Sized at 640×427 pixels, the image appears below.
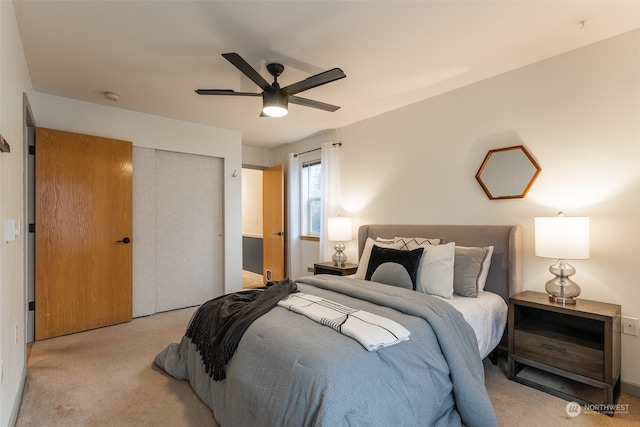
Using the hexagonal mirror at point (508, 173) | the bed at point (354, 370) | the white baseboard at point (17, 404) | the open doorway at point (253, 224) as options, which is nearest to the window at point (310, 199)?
the open doorway at point (253, 224)

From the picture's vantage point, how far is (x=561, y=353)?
215 centimetres

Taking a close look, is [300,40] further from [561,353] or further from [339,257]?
[561,353]

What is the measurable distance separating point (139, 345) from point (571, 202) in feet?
13.0

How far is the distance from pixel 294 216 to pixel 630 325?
4.02 meters

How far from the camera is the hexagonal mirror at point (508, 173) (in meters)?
2.69

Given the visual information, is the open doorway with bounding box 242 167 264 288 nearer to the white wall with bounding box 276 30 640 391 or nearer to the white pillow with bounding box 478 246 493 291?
the white wall with bounding box 276 30 640 391

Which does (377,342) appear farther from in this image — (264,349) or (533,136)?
(533,136)

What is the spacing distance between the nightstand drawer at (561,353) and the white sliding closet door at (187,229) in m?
3.66

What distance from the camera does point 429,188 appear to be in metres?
3.42

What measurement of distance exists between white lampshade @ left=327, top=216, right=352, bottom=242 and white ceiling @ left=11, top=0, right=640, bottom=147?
1.53 meters

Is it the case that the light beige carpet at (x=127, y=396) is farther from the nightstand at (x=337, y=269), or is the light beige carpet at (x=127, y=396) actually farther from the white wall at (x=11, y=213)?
the nightstand at (x=337, y=269)

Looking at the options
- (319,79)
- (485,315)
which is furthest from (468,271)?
(319,79)

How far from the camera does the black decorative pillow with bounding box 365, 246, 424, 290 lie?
100 inches

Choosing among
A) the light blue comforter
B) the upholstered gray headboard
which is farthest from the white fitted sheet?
the light blue comforter
